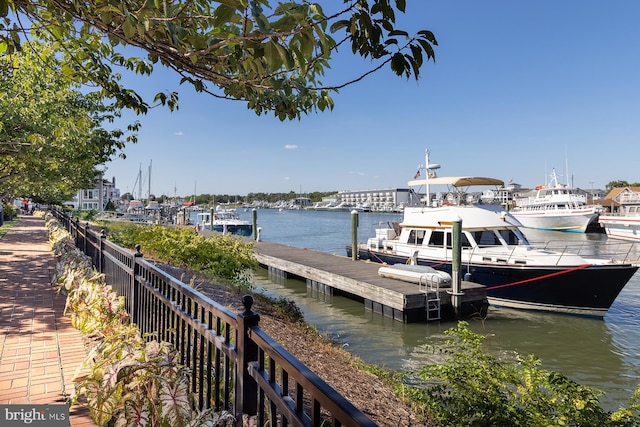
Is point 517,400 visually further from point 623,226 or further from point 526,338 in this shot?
point 623,226

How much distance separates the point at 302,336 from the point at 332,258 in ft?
35.0

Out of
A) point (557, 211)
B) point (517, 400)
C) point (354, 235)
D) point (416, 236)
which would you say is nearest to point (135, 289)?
point (517, 400)

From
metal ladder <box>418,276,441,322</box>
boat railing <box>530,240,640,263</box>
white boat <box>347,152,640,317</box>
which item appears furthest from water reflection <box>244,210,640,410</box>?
boat railing <box>530,240,640,263</box>

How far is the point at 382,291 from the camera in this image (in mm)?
11953

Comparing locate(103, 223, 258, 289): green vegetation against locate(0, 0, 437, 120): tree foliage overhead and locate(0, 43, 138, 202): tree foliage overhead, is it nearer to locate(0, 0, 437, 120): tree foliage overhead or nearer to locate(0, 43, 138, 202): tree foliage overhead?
locate(0, 43, 138, 202): tree foliage overhead

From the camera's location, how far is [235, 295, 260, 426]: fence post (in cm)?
214

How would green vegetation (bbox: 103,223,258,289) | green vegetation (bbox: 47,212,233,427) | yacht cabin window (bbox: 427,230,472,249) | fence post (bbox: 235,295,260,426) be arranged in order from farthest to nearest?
1. yacht cabin window (bbox: 427,230,472,249)
2. green vegetation (bbox: 103,223,258,289)
3. green vegetation (bbox: 47,212,233,427)
4. fence post (bbox: 235,295,260,426)

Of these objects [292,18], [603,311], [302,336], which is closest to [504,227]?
[603,311]

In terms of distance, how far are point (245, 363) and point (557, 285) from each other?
1303 centimetres

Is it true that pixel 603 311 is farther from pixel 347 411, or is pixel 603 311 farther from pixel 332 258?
pixel 347 411

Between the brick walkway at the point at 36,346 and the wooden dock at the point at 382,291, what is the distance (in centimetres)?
737

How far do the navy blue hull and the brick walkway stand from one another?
11478 millimetres

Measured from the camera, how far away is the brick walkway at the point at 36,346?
11.9 ft

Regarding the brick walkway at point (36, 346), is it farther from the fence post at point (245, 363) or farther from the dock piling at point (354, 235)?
the dock piling at point (354, 235)
